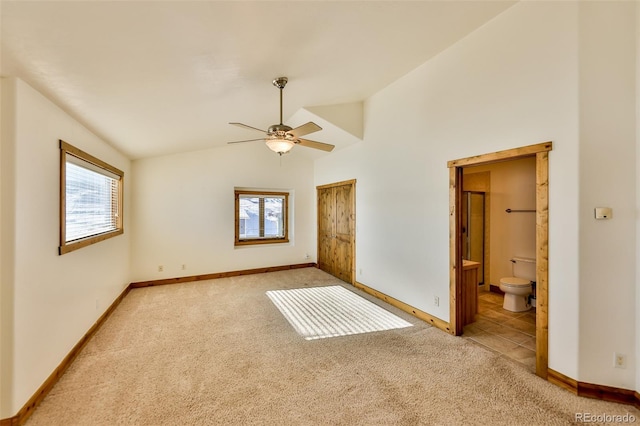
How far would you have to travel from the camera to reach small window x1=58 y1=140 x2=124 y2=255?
2596 mm

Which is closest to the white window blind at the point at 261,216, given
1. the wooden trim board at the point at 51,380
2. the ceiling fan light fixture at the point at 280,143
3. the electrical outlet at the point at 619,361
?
the wooden trim board at the point at 51,380

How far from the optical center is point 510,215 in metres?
4.59

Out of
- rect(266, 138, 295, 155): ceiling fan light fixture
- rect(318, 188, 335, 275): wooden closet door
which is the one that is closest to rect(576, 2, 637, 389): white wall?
rect(266, 138, 295, 155): ceiling fan light fixture

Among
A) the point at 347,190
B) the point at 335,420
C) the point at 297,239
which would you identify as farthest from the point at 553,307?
the point at 297,239

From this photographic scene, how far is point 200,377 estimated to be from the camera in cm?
239

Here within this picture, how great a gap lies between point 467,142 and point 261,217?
4.68 meters

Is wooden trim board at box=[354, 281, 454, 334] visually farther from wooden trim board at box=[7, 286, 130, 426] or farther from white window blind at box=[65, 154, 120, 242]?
white window blind at box=[65, 154, 120, 242]

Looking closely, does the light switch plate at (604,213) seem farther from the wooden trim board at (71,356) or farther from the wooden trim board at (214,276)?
the wooden trim board at (214,276)

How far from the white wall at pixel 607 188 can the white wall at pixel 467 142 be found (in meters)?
0.04

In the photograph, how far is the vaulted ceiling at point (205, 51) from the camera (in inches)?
61.0

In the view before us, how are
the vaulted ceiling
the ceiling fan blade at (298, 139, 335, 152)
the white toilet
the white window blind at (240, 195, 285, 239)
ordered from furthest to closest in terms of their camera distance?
the white window blind at (240, 195, 285, 239) < the white toilet < the ceiling fan blade at (298, 139, 335, 152) < the vaulted ceiling

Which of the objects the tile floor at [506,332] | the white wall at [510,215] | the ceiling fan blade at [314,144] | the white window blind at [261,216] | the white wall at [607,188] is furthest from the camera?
the white window blind at [261,216]

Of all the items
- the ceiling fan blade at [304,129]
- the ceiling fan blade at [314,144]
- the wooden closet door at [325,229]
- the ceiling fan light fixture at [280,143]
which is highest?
the ceiling fan blade at [304,129]

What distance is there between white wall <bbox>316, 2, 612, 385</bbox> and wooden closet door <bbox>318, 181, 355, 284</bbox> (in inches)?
14.4
